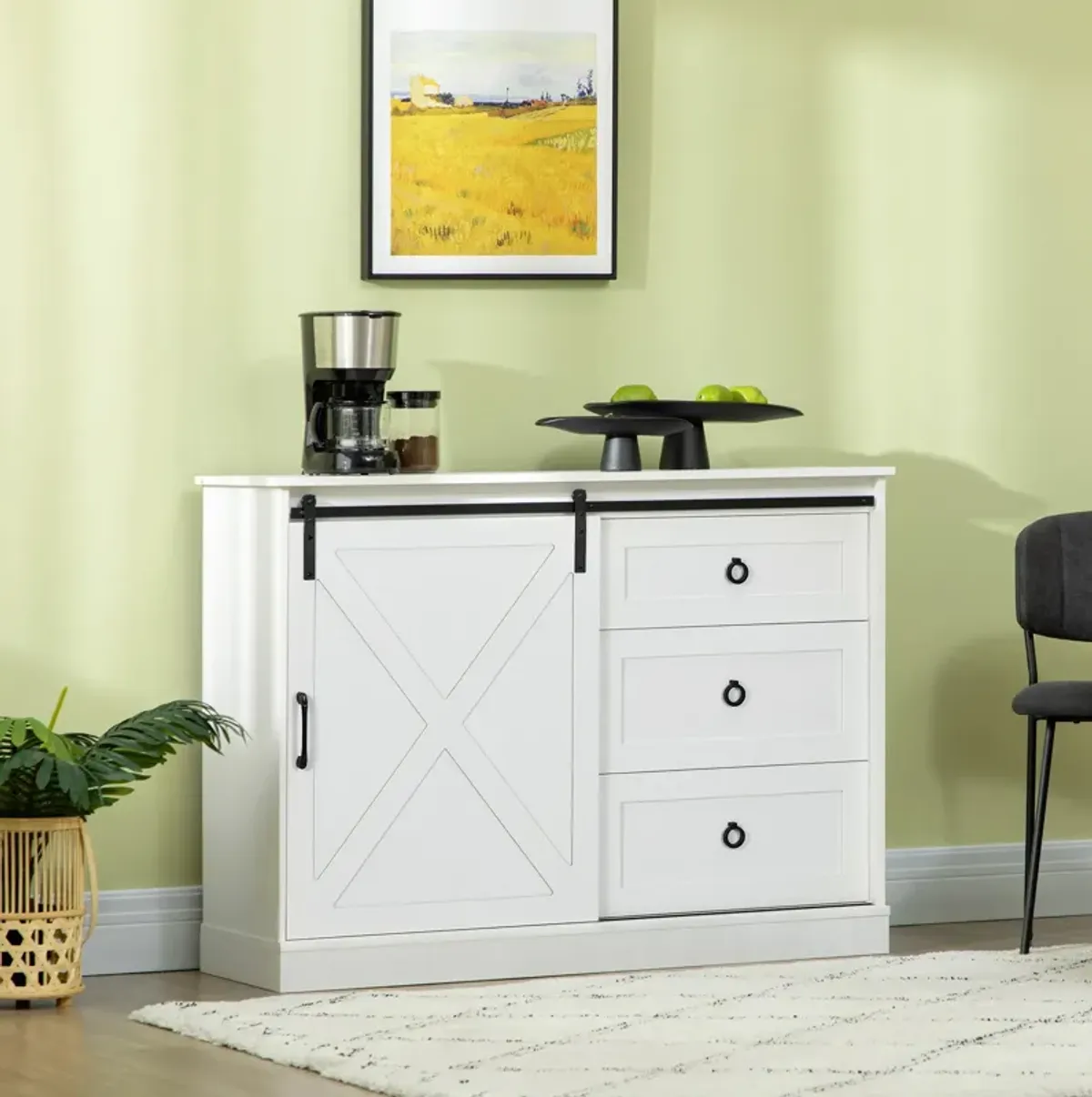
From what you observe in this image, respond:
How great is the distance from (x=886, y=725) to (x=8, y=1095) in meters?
2.17

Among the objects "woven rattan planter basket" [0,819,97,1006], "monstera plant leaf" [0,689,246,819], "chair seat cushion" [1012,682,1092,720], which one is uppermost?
"chair seat cushion" [1012,682,1092,720]

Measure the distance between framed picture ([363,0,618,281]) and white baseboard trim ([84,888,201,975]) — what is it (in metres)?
1.28

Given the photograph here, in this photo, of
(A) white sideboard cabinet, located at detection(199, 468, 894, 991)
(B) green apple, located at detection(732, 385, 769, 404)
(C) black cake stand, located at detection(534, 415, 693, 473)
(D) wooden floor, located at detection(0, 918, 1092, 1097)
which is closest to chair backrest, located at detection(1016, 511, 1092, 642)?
(A) white sideboard cabinet, located at detection(199, 468, 894, 991)

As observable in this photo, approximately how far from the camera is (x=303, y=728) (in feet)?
11.9

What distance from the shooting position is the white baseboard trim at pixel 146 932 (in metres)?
3.88

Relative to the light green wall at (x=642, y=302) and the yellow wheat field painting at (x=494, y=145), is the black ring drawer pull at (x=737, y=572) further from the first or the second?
the yellow wheat field painting at (x=494, y=145)

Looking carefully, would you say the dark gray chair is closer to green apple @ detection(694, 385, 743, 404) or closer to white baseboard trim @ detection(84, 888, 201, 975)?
green apple @ detection(694, 385, 743, 404)

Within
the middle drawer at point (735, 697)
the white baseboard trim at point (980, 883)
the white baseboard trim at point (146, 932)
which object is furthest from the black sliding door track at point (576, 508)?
the white baseboard trim at point (980, 883)

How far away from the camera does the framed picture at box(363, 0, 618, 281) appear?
4047 millimetres

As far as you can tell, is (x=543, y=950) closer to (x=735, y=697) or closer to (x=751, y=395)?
(x=735, y=697)

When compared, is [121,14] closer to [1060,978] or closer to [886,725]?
[886,725]

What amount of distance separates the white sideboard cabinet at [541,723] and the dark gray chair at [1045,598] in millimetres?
296

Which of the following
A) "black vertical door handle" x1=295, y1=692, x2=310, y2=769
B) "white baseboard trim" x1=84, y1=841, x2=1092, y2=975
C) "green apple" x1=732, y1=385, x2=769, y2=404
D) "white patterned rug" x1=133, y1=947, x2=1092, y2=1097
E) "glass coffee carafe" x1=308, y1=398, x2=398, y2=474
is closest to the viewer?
"white patterned rug" x1=133, y1=947, x2=1092, y2=1097

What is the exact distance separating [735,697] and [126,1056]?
1.34 meters
